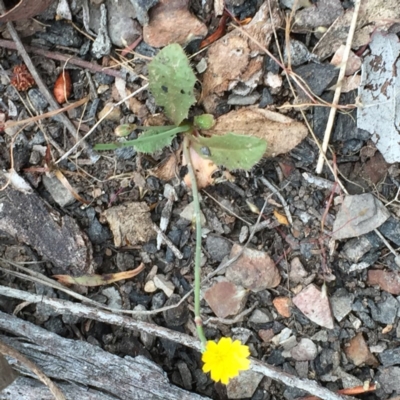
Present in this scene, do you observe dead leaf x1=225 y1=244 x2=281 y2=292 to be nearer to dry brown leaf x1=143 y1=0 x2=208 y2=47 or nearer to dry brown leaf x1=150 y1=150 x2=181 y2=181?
dry brown leaf x1=150 y1=150 x2=181 y2=181

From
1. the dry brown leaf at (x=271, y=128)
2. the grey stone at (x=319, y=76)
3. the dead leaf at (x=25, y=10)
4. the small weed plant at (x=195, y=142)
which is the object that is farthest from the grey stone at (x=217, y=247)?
the dead leaf at (x=25, y=10)

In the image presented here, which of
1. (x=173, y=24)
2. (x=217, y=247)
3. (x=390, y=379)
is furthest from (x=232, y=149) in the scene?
(x=390, y=379)

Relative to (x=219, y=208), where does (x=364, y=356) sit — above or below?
below

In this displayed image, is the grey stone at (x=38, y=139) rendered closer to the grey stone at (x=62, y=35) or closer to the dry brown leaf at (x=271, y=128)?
the grey stone at (x=62, y=35)

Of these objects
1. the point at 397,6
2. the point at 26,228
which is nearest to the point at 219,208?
the point at 26,228

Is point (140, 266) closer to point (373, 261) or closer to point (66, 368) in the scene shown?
point (66, 368)

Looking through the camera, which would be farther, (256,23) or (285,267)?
(285,267)

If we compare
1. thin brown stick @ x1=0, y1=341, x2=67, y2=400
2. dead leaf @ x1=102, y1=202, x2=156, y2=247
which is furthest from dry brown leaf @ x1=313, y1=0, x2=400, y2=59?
thin brown stick @ x1=0, y1=341, x2=67, y2=400
